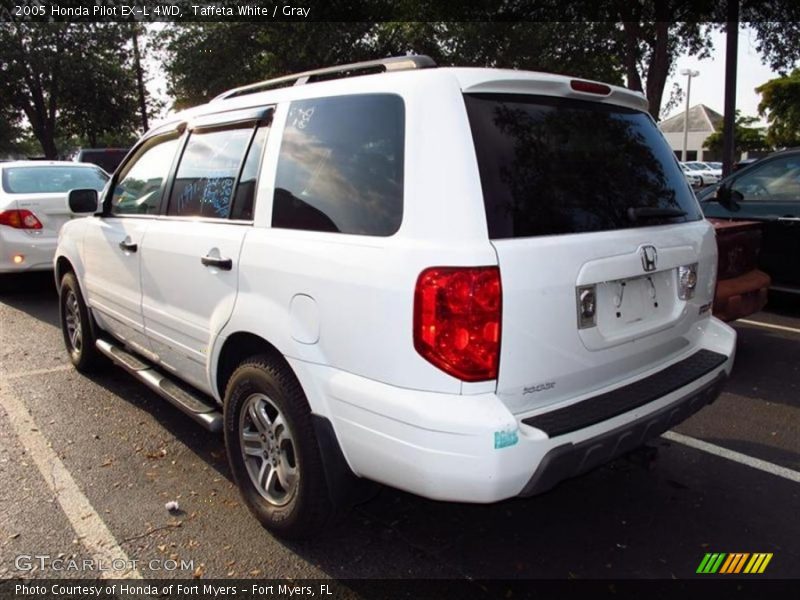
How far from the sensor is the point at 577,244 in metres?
2.38

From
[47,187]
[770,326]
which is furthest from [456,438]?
[47,187]

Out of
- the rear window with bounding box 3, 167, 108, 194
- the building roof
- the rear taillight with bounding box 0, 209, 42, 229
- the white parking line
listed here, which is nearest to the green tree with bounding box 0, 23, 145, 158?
the rear window with bounding box 3, 167, 108, 194

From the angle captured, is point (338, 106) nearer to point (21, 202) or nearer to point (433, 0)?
point (21, 202)

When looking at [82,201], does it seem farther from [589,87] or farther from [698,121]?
[698,121]

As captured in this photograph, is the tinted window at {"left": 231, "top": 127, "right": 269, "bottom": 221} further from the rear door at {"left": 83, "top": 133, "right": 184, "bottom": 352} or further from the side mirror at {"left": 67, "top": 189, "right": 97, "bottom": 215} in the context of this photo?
the side mirror at {"left": 67, "top": 189, "right": 97, "bottom": 215}

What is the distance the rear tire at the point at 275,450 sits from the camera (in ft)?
8.48

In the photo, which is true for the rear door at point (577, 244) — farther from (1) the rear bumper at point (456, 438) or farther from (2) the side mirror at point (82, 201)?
(2) the side mirror at point (82, 201)

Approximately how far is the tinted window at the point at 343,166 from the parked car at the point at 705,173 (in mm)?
34352

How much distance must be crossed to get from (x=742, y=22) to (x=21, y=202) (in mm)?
14170

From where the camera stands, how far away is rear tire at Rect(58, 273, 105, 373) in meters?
4.83

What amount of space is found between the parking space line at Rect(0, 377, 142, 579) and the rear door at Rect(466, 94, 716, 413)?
6.08 feet

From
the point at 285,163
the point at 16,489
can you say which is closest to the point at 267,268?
the point at 285,163

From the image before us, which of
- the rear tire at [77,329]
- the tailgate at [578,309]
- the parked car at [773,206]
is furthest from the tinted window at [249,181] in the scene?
the parked car at [773,206]

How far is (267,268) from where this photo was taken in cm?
268
